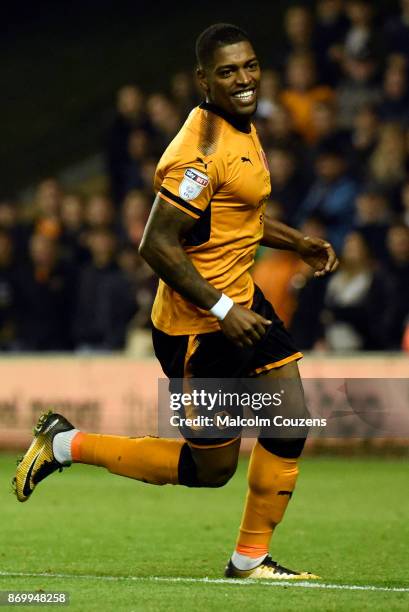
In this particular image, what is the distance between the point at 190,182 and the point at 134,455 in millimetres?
1241

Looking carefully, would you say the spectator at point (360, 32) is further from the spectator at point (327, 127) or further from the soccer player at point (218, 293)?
the soccer player at point (218, 293)

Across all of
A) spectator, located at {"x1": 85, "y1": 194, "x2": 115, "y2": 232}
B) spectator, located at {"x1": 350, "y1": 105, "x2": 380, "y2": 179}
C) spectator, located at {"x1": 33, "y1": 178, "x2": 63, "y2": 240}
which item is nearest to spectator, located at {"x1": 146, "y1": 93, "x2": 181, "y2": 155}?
spectator, located at {"x1": 85, "y1": 194, "x2": 115, "y2": 232}

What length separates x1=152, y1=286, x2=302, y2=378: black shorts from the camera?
608cm

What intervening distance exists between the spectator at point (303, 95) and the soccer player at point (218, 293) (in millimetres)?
7951

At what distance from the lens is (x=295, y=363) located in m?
6.16

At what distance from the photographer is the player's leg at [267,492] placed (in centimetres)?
613

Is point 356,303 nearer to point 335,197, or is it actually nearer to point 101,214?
point 335,197

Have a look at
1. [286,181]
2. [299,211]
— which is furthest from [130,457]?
[286,181]

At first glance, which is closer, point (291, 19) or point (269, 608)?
point (269, 608)

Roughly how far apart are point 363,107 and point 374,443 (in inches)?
131

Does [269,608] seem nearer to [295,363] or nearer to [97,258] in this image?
[295,363]

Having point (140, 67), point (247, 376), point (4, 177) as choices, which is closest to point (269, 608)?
point (247, 376)

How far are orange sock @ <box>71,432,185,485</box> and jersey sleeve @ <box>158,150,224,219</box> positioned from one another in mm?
1042

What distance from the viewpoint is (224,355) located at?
6.09 metres
